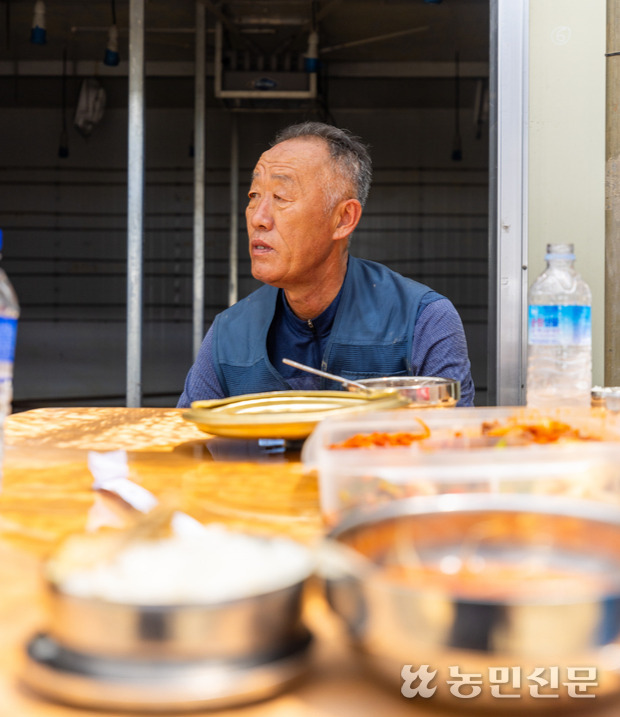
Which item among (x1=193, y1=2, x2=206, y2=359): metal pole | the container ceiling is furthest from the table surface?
the container ceiling

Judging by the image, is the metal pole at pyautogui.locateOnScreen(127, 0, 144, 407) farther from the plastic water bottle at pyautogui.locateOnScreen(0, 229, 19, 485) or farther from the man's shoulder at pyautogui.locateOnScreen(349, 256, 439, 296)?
the plastic water bottle at pyautogui.locateOnScreen(0, 229, 19, 485)

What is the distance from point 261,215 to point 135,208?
2.12 metres

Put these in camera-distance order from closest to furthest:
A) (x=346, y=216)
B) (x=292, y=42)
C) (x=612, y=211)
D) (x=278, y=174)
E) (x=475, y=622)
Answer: (x=475, y=622), (x=278, y=174), (x=346, y=216), (x=612, y=211), (x=292, y=42)

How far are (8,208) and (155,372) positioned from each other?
3.46 metres

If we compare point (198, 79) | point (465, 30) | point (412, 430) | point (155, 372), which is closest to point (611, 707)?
point (412, 430)

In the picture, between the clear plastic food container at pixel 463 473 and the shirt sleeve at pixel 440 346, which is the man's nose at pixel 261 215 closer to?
the shirt sleeve at pixel 440 346

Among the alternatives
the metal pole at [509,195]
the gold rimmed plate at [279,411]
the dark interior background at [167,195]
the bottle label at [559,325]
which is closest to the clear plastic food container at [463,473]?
the gold rimmed plate at [279,411]

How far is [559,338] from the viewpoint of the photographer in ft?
4.25

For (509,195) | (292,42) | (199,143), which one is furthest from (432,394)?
(292,42)

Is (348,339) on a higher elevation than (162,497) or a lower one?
higher

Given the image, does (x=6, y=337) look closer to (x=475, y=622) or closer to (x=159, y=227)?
(x=475, y=622)

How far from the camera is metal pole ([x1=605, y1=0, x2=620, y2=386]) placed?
7.76ft

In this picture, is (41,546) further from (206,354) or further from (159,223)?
(159,223)

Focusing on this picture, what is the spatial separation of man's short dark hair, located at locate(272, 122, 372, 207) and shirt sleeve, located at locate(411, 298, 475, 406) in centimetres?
41
